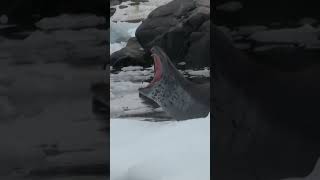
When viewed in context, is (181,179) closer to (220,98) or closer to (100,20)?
(220,98)

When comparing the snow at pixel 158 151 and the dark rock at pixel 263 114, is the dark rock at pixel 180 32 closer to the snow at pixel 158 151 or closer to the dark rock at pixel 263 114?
the snow at pixel 158 151

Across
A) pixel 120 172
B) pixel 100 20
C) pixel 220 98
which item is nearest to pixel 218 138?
pixel 220 98

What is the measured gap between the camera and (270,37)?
10.9 feet

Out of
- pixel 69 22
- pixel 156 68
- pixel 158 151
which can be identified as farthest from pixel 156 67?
pixel 69 22

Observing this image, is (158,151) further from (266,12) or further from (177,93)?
(266,12)

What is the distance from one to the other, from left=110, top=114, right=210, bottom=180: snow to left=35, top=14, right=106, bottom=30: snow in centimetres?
103

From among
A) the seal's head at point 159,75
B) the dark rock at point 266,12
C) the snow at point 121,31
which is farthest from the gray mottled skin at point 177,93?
the dark rock at point 266,12

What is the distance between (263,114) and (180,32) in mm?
1233

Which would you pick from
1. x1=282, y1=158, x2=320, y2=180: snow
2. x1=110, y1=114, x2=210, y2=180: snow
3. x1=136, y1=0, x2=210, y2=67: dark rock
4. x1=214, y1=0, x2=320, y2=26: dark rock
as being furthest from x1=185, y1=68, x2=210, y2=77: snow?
x1=282, y1=158, x2=320, y2=180: snow

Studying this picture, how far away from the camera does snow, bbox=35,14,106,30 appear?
3.21m

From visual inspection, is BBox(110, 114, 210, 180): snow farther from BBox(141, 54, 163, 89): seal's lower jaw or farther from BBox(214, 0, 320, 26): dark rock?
BBox(214, 0, 320, 26): dark rock

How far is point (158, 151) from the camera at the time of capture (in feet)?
12.9

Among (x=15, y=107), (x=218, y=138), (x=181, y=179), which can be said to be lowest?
(x=181, y=179)

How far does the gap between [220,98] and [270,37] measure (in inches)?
23.6
